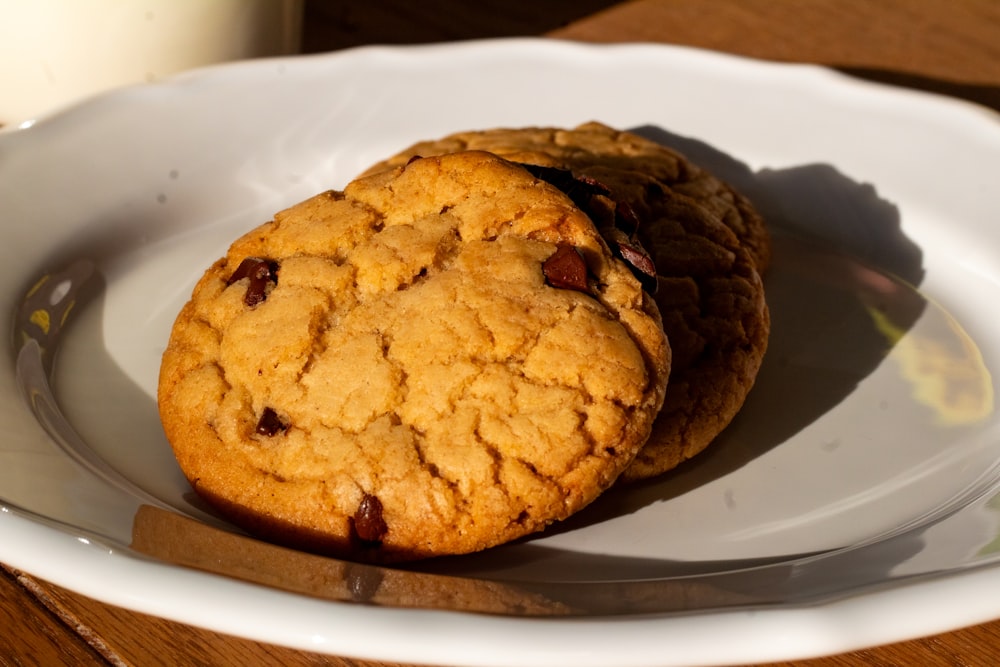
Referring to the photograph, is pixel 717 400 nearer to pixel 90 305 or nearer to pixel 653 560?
pixel 653 560

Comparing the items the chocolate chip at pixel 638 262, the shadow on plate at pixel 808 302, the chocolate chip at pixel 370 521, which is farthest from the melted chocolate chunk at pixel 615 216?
the chocolate chip at pixel 370 521

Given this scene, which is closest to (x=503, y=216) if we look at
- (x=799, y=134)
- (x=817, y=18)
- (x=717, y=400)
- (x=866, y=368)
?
(x=717, y=400)

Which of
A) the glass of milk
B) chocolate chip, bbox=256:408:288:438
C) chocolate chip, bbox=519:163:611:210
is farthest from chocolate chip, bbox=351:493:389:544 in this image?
the glass of milk

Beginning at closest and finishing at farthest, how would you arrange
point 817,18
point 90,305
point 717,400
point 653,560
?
point 653,560
point 717,400
point 90,305
point 817,18

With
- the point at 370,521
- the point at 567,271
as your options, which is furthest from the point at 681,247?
the point at 370,521

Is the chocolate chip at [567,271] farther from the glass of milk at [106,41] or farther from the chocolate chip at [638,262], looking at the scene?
the glass of milk at [106,41]

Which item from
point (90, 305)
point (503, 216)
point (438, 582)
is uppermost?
point (503, 216)

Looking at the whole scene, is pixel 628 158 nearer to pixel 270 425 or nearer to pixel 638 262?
pixel 638 262
